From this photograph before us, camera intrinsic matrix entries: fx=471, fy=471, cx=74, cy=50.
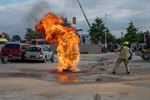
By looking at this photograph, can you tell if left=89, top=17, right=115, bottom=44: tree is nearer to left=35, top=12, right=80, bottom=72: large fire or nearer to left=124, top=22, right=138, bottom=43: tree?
left=124, top=22, right=138, bottom=43: tree

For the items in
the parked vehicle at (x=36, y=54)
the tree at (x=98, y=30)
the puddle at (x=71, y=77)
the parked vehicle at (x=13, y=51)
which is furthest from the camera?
the tree at (x=98, y=30)

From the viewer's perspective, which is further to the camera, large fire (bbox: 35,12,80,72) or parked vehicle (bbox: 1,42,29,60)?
parked vehicle (bbox: 1,42,29,60)

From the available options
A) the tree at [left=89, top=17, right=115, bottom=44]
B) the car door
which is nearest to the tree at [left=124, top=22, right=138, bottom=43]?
the tree at [left=89, top=17, right=115, bottom=44]

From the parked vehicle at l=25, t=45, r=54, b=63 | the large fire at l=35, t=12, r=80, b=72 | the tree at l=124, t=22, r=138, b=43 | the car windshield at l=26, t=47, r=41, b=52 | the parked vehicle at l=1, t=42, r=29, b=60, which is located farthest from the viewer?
the tree at l=124, t=22, r=138, b=43

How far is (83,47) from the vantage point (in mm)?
73438

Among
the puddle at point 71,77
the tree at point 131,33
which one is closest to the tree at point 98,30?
the tree at point 131,33

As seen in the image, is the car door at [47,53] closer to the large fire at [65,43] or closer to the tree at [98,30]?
the large fire at [65,43]

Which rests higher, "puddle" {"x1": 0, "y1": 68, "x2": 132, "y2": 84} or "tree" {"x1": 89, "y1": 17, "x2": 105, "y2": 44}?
"tree" {"x1": 89, "y1": 17, "x2": 105, "y2": 44}

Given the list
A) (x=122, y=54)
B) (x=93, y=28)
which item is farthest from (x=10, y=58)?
(x=93, y=28)

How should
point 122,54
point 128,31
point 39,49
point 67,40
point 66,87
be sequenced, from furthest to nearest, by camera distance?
point 128,31, point 39,49, point 67,40, point 122,54, point 66,87

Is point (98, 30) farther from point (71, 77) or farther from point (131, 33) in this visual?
point (71, 77)

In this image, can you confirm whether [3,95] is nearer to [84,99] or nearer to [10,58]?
[84,99]

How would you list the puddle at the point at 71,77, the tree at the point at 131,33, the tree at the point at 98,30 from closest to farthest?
the puddle at the point at 71,77 < the tree at the point at 98,30 < the tree at the point at 131,33

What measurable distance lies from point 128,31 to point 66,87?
10124 centimetres
